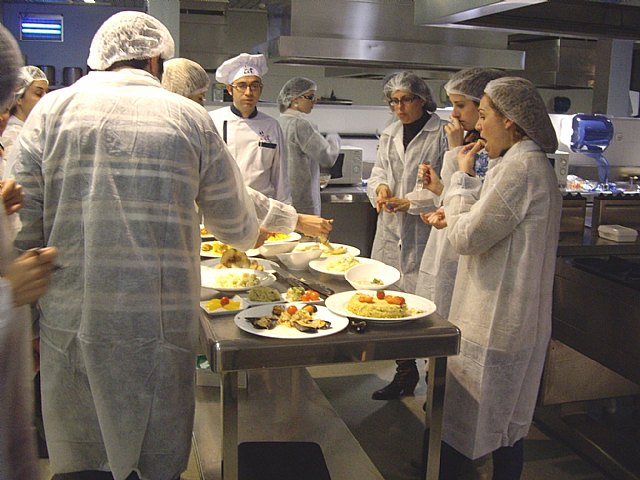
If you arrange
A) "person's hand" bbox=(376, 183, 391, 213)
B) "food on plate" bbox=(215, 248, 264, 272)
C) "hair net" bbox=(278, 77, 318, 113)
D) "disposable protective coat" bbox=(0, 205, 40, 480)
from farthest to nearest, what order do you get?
"hair net" bbox=(278, 77, 318, 113) < "person's hand" bbox=(376, 183, 391, 213) < "food on plate" bbox=(215, 248, 264, 272) < "disposable protective coat" bbox=(0, 205, 40, 480)

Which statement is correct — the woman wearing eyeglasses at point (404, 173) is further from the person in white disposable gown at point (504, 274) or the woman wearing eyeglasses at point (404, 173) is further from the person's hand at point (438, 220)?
the person in white disposable gown at point (504, 274)

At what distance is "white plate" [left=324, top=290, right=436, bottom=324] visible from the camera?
203 centimetres

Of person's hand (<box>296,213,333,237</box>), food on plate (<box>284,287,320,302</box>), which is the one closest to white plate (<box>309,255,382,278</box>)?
person's hand (<box>296,213,333,237</box>)

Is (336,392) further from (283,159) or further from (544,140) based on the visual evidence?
(544,140)

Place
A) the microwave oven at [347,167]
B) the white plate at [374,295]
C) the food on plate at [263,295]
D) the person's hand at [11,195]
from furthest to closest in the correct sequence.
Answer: the microwave oven at [347,167]
the food on plate at [263,295]
the white plate at [374,295]
the person's hand at [11,195]

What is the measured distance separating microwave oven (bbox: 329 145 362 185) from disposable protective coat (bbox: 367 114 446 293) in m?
1.79

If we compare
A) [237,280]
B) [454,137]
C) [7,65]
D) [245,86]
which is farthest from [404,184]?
[7,65]

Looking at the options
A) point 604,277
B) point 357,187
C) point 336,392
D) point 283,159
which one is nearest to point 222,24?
point 357,187

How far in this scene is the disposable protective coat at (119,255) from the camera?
1.81 metres

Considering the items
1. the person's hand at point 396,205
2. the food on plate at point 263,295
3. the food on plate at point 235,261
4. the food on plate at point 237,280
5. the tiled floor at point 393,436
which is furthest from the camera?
the person's hand at point 396,205

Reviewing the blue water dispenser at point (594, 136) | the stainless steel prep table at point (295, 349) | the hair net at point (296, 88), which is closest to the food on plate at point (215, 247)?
the stainless steel prep table at point (295, 349)

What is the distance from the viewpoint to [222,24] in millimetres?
6613

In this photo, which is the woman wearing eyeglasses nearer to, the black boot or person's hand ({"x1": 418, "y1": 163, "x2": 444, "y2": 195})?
the black boot

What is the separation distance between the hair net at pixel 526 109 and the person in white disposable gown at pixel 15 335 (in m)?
1.63
